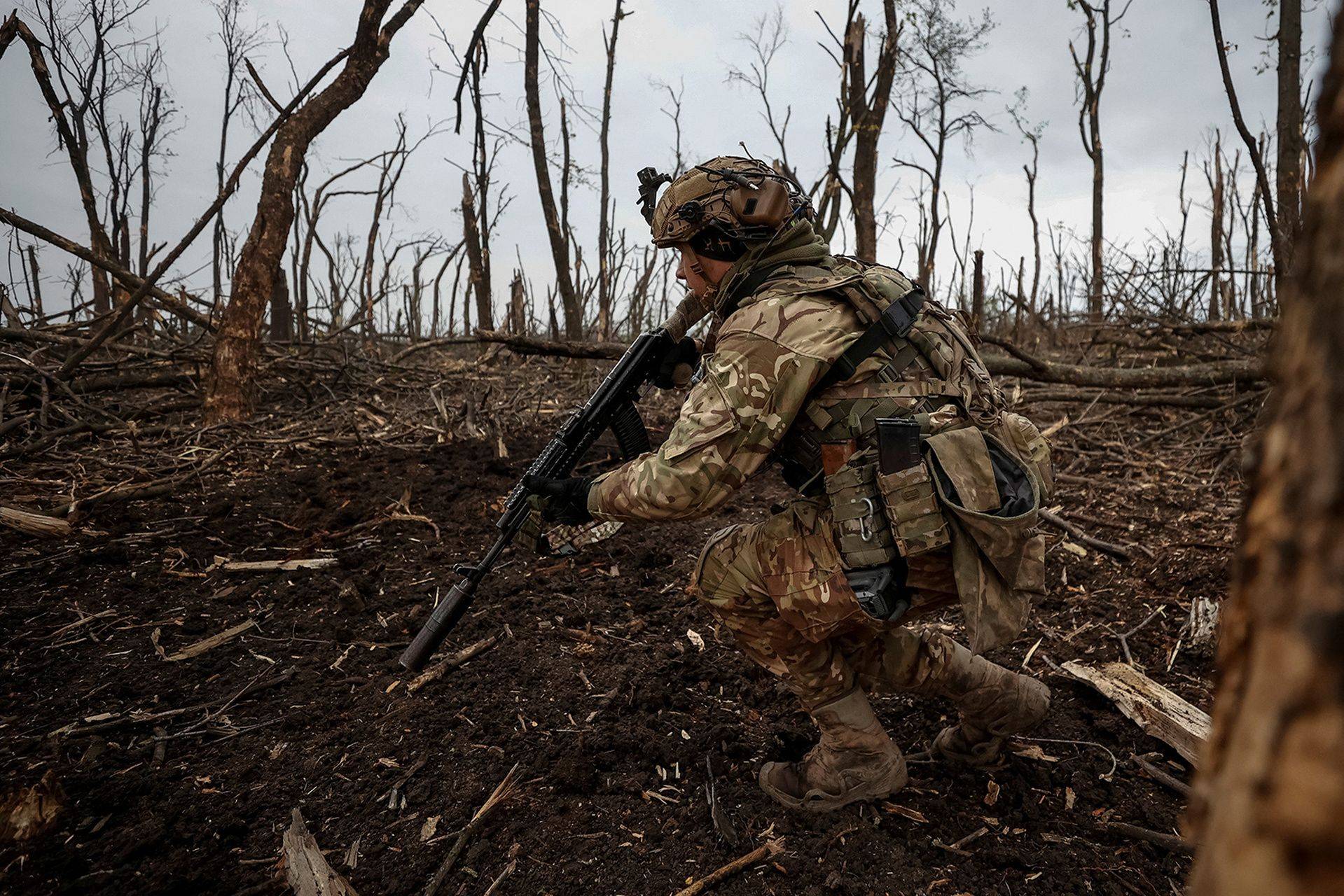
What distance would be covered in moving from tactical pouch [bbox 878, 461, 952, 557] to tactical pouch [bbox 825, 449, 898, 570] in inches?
2.4

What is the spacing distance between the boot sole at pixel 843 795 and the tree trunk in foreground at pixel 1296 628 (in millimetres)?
1825

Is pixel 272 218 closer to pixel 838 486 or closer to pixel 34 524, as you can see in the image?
pixel 34 524

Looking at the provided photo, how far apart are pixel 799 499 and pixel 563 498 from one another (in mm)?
715

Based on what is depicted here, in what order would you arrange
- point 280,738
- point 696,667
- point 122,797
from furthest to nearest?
point 696,667 → point 280,738 → point 122,797

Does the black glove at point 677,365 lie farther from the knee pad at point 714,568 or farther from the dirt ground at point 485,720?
the dirt ground at point 485,720

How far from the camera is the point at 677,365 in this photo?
106 inches

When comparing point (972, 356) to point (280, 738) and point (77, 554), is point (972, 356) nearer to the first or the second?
point (280, 738)

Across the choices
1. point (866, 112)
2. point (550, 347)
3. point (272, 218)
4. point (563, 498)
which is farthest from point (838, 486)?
point (866, 112)

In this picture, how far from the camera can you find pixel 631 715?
2.68 meters

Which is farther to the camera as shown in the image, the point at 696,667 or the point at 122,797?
the point at 696,667

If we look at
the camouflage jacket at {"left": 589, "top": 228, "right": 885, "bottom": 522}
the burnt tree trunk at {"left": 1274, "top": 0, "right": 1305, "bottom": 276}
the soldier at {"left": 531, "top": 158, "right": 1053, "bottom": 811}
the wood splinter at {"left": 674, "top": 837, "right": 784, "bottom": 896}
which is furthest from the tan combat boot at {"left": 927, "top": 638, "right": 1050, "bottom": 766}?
the burnt tree trunk at {"left": 1274, "top": 0, "right": 1305, "bottom": 276}

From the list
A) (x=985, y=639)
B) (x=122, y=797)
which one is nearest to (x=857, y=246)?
(x=985, y=639)

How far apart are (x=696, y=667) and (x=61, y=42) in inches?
575

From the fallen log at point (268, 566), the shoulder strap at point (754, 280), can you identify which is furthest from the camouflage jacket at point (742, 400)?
the fallen log at point (268, 566)
